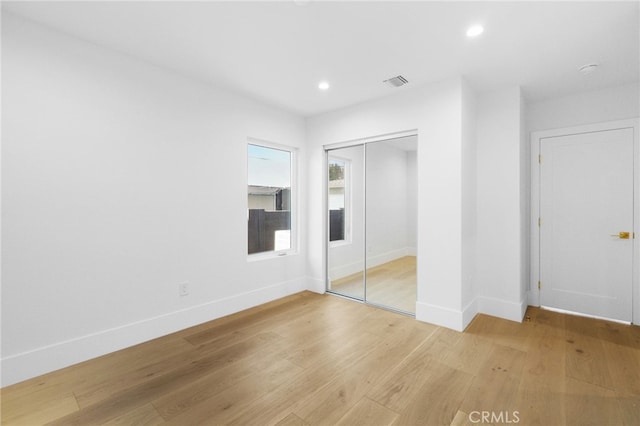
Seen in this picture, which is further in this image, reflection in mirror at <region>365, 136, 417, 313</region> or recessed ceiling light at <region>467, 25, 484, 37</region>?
reflection in mirror at <region>365, 136, 417, 313</region>

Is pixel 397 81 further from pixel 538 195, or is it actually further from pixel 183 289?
pixel 183 289

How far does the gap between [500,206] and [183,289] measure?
12.1 feet

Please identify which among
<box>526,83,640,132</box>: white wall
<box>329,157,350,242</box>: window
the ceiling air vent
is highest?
the ceiling air vent

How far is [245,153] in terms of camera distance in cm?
359

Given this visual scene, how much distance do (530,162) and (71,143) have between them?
4992mm

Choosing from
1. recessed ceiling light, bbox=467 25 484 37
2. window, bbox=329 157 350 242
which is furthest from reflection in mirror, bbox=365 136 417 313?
recessed ceiling light, bbox=467 25 484 37

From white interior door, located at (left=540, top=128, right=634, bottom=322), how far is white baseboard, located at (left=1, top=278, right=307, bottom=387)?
3787mm

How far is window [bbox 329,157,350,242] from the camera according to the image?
4.19 meters

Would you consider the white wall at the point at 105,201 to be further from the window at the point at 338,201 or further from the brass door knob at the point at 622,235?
the brass door knob at the point at 622,235

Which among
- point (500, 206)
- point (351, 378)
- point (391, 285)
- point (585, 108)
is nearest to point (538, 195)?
point (500, 206)

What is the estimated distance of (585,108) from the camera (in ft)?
11.0

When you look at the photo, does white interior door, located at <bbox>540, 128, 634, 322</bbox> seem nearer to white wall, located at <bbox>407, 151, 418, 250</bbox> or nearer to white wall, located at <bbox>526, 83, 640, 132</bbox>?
white wall, located at <bbox>526, 83, 640, 132</bbox>

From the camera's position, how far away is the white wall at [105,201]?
2111 mm
